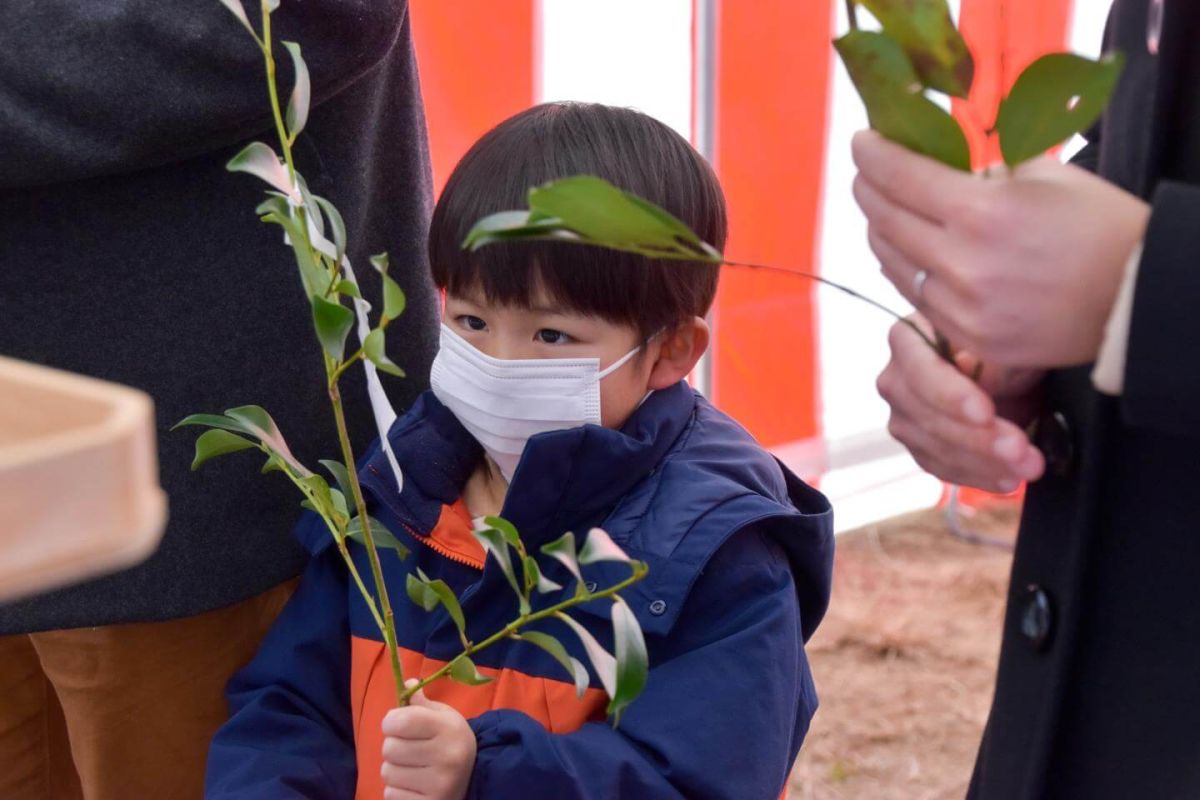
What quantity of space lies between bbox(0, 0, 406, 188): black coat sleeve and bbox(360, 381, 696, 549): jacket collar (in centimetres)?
37

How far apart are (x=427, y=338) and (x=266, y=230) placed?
246 millimetres

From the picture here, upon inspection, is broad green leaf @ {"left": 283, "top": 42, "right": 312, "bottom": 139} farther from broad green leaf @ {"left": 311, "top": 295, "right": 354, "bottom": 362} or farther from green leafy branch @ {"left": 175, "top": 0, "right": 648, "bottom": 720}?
broad green leaf @ {"left": 311, "top": 295, "right": 354, "bottom": 362}

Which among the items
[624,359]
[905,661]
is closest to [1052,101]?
[624,359]

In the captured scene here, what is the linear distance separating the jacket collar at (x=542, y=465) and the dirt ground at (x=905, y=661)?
149 centimetres

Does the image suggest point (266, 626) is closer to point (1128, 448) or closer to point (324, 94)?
point (324, 94)

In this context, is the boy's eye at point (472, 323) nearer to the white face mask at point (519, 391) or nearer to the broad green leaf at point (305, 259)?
the white face mask at point (519, 391)

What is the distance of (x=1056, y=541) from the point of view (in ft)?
2.63

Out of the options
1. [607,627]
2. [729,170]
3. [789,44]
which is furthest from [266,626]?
[789,44]

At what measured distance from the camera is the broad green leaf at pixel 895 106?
1.93 ft

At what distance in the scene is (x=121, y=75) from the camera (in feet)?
3.76

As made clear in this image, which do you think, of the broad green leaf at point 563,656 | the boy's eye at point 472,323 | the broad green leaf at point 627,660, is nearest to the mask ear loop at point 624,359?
the boy's eye at point 472,323

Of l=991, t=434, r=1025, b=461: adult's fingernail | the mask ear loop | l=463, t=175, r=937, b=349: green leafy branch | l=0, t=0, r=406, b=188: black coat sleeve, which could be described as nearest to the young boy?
the mask ear loop

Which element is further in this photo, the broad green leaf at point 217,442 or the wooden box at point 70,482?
the broad green leaf at point 217,442

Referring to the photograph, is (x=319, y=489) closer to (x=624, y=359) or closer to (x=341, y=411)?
Answer: (x=341, y=411)
